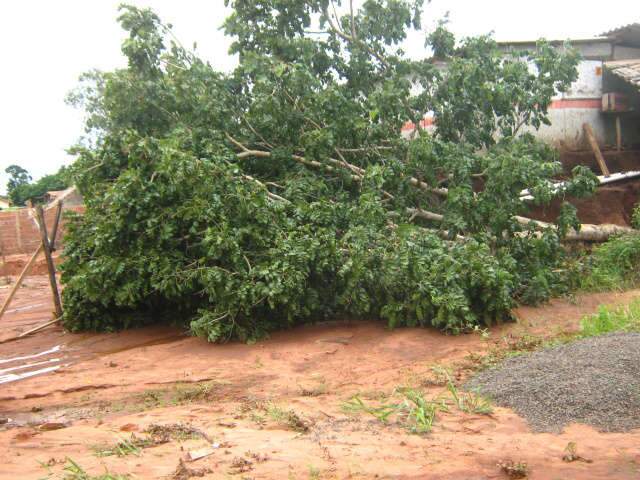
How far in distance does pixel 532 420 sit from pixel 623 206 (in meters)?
8.16

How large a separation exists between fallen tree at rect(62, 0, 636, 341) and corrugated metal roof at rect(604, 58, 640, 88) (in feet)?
6.32

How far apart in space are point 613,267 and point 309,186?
4.24 metres

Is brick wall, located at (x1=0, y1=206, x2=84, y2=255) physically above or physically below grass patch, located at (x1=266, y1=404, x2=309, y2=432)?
above

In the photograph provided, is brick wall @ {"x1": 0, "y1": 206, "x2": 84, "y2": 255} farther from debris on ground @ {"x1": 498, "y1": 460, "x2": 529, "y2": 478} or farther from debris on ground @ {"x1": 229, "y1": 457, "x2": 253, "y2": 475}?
debris on ground @ {"x1": 498, "y1": 460, "x2": 529, "y2": 478}

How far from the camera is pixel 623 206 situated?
35.9 feet

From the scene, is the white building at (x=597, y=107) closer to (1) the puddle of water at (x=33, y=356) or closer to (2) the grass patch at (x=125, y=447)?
(1) the puddle of water at (x=33, y=356)

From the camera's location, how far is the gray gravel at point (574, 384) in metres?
3.96

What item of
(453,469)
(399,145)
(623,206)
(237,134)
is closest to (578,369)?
(453,469)

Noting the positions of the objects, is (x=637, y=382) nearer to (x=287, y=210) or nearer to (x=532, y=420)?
(x=532, y=420)

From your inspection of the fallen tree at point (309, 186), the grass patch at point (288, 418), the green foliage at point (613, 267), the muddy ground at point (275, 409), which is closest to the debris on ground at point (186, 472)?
the muddy ground at point (275, 409)

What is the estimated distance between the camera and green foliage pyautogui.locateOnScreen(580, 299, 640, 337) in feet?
19.6

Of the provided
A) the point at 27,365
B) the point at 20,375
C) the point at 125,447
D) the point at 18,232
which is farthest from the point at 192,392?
the point at 18,232

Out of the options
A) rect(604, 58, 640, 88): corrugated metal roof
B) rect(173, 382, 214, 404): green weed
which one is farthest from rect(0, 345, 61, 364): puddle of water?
rect(604, 58, 640, 88): corrugated metal roof

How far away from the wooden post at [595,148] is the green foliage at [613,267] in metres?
2.47
